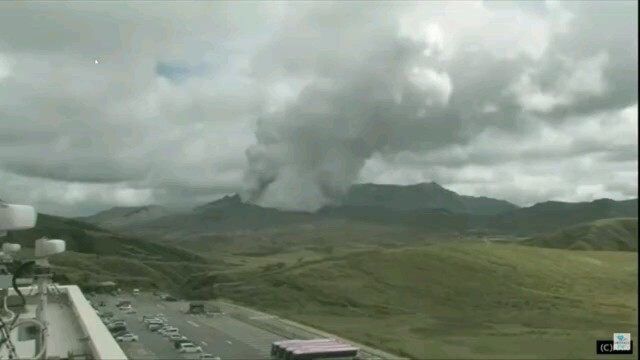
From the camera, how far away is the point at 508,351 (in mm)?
71750

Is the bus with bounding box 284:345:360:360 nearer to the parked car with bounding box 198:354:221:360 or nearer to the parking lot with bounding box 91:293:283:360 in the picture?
the parked car with bounding box 198:354:221:360

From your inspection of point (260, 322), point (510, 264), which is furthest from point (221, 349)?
point (510, 264)

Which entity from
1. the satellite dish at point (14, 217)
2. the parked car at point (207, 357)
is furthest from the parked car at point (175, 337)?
the satellite dish at point (14, 217)

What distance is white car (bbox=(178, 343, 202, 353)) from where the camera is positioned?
69.2 metres

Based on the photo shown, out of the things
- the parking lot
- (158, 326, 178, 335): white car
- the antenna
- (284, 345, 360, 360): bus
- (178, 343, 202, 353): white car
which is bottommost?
the parking lot

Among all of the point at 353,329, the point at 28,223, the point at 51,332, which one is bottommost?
the point at 353,329

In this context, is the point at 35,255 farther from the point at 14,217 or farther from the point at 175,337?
the point at 175,337

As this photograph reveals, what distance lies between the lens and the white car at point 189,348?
Answer: 69.2 m

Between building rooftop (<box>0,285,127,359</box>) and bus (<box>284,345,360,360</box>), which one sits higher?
building rooftop (<box>0,285,127,359</box>)

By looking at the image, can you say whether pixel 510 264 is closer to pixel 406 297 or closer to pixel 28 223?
pixel 406 297

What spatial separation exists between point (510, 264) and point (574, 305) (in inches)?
1757

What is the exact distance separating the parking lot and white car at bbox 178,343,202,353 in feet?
2.21

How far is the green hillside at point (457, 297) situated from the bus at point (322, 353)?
9.64 metres

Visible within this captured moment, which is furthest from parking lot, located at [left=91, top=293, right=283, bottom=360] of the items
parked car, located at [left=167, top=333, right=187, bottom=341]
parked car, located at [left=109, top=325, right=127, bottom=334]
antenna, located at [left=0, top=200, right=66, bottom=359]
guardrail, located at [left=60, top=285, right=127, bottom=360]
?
antenna, located at [left=0, top=200, right=66, bottom=359]
